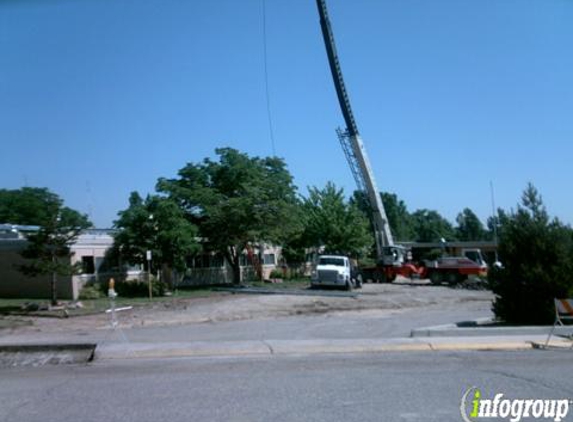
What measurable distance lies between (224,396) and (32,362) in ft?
20.6

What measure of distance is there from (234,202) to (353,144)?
846 cm

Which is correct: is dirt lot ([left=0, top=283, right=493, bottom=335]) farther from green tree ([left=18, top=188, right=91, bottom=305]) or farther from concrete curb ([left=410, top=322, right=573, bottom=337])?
concrete curb ([left=410, top=322, right=573, bottom=337])

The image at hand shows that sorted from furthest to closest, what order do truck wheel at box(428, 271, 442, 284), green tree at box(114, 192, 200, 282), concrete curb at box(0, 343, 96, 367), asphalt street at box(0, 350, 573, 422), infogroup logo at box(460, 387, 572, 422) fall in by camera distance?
truck wheel at box(428, 271, 442, 284) → green tree at box(114, 192, 200, 282) → concrete curb at box(0, 343, 96, 367) → asphalt street at box(0, 350, 573, 422) → infogroup logo at box(460, 387, 572, 422)

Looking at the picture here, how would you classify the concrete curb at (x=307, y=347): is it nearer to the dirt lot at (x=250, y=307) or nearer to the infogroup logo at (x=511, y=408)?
the infogroup logo at (x=511, y=408)

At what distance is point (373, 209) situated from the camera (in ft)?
146

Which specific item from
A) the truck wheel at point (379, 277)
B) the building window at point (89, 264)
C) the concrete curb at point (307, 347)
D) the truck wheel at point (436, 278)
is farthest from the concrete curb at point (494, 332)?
the truck wheel at point (379, 277)

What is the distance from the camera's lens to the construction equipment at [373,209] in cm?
4006

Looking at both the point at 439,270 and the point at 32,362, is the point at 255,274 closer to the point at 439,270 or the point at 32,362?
the point at 439,270

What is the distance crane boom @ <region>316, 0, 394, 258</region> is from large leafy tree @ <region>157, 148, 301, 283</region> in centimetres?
518

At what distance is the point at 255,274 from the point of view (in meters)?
52.5

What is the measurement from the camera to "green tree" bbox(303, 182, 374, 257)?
2277 inches

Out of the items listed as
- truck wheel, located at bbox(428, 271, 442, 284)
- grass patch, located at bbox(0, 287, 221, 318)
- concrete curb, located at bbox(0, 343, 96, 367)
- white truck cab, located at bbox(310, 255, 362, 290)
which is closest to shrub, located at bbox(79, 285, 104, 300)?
grass patch, located at bbox(0, 287, 221, 318)

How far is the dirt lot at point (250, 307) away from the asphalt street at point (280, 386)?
10018mm

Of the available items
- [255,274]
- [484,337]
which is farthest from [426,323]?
[255,274]
